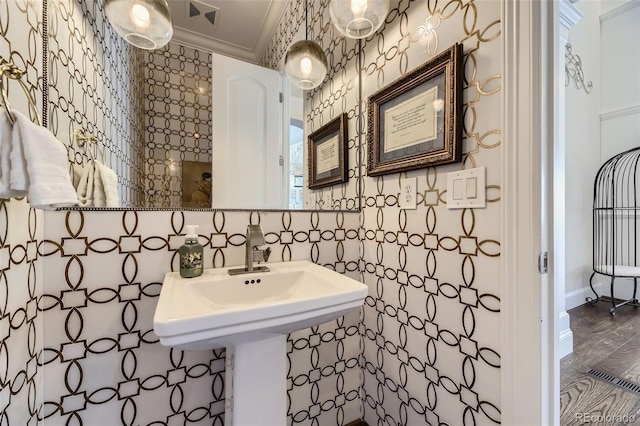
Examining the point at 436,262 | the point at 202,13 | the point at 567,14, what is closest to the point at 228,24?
the point at 202,13

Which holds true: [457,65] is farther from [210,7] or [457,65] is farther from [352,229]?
[210,7]

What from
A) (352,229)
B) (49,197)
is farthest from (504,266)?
(49,197)

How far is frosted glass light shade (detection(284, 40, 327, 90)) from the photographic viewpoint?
1.23 metres

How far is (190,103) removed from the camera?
1.08m

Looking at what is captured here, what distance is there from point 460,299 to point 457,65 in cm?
75

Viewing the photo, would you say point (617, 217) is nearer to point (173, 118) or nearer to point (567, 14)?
Result: point (567, 14)

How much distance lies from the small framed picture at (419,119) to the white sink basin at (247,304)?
52 centimetres

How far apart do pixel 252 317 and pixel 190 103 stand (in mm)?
925

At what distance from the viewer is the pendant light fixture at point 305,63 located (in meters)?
1.23

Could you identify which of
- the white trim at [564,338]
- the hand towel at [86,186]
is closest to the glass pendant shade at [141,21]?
the hand towel at [86,186]

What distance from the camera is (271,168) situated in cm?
127

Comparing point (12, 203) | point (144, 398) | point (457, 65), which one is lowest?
point (144, 398)

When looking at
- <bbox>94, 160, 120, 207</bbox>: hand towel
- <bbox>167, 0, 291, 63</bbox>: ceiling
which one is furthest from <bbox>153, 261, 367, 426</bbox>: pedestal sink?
<bbox>167, 0, 291, 63</bbox>: ceiling

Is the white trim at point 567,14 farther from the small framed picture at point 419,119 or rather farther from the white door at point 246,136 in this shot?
the white door at point 246,136
